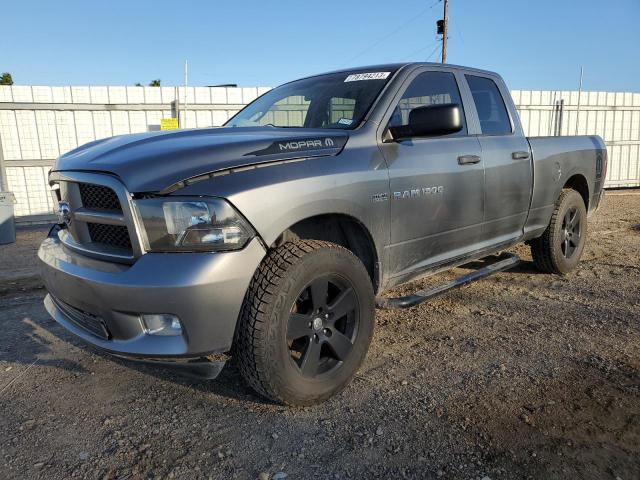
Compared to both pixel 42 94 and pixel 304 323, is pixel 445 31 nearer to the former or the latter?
pixel 42 94

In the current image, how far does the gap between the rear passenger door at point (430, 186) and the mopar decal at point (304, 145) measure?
1.15ft

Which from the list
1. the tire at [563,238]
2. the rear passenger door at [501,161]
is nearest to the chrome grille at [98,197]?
the rear passenger door at [501,161]

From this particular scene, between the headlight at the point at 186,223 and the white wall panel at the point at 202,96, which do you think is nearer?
the headlight at the point at 186,223

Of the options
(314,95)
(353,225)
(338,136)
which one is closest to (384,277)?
(353,225)

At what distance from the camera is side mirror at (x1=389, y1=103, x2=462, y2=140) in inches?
115

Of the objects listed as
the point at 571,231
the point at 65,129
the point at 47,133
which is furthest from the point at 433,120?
the point at 47,133

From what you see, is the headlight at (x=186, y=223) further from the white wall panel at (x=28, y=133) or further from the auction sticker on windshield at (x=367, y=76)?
the white wall panel at (x=28, y=133)

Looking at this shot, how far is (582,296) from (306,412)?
9.99 feet

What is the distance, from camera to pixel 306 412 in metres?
2.62

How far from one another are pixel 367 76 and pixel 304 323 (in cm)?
185

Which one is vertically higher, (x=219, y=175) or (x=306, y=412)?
(x=219, y=175)

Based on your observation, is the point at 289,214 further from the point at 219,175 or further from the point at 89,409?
the point at 89,409

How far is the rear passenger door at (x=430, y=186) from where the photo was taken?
10.1 ft

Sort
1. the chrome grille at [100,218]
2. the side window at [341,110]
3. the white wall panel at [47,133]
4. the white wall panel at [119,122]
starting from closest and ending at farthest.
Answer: the chrome grille at [100,218]
the side window at [341,110]
the white wall panel at [47,133]
the white wall panel at [119,122]
